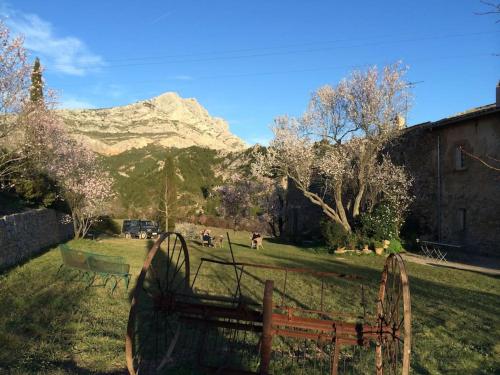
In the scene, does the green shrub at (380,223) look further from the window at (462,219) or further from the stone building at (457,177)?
the window at (462,219)

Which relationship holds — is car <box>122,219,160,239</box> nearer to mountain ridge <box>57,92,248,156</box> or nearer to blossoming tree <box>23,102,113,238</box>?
blossoming tree <box>23,102,113,238</box>

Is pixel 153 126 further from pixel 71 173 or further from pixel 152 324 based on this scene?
pixel 152 324

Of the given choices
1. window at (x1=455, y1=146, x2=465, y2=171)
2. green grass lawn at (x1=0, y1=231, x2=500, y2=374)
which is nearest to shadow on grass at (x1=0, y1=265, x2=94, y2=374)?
green grass lawn at (x1=0, y1=231, x2=500, y2=374)

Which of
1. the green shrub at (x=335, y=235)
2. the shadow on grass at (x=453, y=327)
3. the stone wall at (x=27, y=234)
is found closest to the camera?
the shadow on grass at (x=453, y=327)

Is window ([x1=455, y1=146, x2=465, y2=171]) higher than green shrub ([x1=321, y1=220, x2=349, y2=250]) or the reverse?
higher

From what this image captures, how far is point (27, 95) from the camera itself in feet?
53.0

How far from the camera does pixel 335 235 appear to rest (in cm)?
2038

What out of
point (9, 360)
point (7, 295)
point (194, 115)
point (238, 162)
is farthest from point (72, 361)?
point (194, 115)

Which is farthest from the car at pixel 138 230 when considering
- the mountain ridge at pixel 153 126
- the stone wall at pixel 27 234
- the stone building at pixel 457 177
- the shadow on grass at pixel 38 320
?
the mountain ridge at pixel 153 126

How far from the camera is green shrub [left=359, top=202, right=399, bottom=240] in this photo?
1953 centimetres

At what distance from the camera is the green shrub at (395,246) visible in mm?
19484

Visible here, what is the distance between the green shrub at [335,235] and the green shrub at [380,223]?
968mm

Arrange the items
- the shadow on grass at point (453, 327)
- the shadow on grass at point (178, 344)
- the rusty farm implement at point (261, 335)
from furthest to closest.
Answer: the shadow on grass at point (453, 327) → the shadow on grass at point (178, 344) → the rusty farm implement at point (261, 335)

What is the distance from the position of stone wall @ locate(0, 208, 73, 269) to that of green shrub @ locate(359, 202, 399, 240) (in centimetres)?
1454
